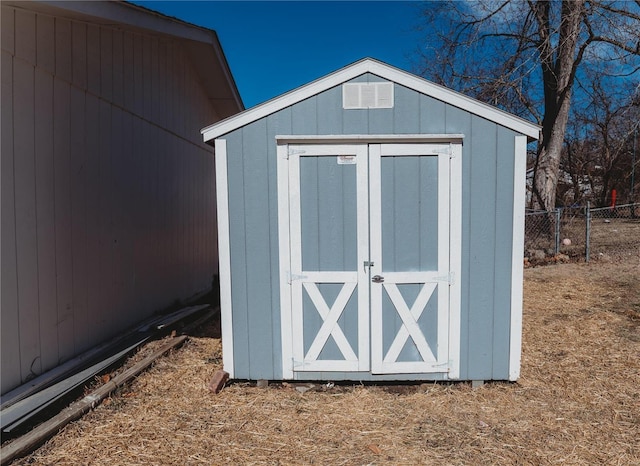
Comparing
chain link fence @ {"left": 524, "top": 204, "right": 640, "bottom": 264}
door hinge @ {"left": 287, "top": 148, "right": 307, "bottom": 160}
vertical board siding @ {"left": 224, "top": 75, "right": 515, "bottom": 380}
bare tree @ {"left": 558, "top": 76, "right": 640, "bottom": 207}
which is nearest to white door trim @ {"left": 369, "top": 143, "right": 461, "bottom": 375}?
vertical board siding @ {"left": 224, "top": 75, "right": 515, "bottom": 380}

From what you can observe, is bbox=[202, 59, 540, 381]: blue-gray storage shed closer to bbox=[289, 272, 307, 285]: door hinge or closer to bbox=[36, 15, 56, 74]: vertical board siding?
bbox=[289, 272, 307, 285]: door hinge

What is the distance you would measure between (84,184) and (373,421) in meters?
3.61

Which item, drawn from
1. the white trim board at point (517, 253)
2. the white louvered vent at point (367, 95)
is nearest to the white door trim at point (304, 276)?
the white louvered vent at point (367, 95)

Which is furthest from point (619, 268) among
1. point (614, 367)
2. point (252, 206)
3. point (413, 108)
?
point (252, 206)

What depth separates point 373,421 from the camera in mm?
3211

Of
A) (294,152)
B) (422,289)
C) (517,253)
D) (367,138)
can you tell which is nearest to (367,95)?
(367,138)

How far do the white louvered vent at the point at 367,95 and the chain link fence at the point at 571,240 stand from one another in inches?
295

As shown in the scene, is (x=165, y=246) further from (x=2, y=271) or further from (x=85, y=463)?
(x=85, y=463)

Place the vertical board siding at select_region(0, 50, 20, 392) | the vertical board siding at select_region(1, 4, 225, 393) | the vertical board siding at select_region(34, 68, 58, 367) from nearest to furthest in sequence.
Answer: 1. the vertical board siding at select_region(0, 50, 20, 392)
2. the vertical board siding at select_region(1, 4, 225, 393)
3. the vertical board siding at select_region(34, 68, 58, 367)

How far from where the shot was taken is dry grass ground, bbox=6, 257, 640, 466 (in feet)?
9.07

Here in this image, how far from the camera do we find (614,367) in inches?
163

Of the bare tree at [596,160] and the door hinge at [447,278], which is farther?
the bare tree at [596,160]

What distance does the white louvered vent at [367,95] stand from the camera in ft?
11.7

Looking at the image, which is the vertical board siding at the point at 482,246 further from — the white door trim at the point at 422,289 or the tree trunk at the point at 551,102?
the tree trunk at the point at 551,102
